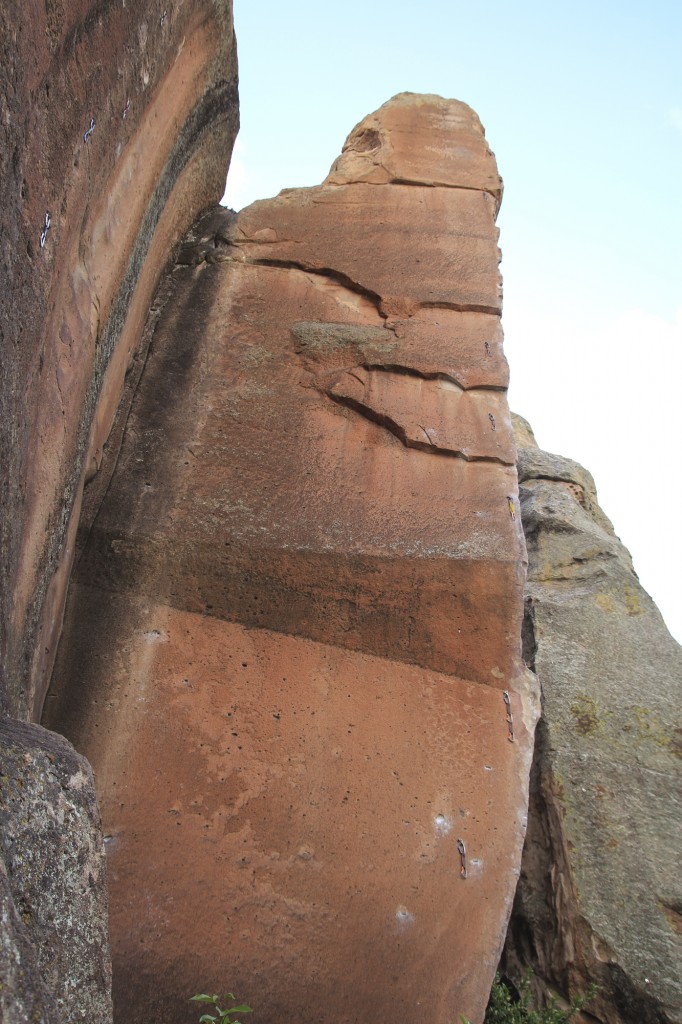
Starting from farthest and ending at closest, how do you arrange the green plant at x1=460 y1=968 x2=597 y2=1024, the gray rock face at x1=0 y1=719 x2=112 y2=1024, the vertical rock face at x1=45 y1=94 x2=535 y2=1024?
1. the green plant at x1=460 y1=968 x2=597 y2=1024
2. the vertical rock face at x1=45 y1=94 x2=535 y2=1024
3. the gray rock face at x1=0 y1=719 x2=112 y2=1024

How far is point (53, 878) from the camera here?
1.38m

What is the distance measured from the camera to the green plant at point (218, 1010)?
2.08 metres

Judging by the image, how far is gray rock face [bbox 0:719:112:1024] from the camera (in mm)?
1268

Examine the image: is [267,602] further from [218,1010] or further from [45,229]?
[45,229]


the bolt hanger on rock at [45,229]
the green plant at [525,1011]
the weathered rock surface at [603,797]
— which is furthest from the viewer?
the weathered rock surface at [603,797]

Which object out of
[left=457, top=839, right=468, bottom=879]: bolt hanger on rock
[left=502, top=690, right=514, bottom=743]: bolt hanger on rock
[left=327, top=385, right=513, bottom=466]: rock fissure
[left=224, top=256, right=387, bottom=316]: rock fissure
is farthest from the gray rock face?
[left=224, top=256, right=387, bottom=316]: rock fissure

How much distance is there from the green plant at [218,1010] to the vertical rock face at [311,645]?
45 millimetres

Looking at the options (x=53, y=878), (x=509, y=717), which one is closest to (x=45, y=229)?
(x=53, y=878)

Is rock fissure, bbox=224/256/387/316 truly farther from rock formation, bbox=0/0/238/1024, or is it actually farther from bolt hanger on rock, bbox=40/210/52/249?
bolt hanger on rock, bbox=40/210/52/249

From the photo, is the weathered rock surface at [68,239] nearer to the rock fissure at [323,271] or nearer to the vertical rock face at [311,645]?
the vertical rock face at [311,645]

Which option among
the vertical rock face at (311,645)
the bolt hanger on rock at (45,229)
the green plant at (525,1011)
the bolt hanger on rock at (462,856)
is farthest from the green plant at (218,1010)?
the bolt hanger on rock at (45,229)

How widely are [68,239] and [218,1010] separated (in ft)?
6.74

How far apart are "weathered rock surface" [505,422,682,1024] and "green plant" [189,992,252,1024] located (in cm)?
174

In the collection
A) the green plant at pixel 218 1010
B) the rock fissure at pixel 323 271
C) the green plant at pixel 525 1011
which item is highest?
the rock fissure at pixel 323 271
